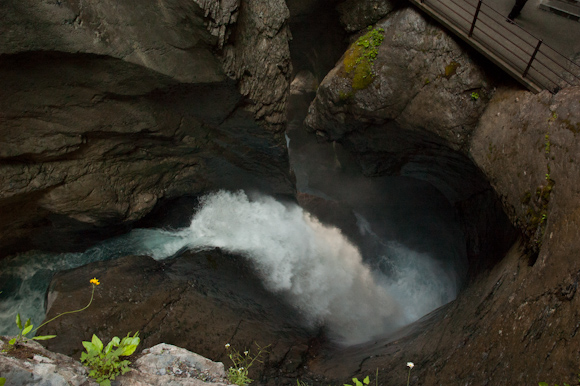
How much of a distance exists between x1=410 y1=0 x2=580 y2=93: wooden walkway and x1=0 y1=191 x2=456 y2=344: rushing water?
5.84 metres

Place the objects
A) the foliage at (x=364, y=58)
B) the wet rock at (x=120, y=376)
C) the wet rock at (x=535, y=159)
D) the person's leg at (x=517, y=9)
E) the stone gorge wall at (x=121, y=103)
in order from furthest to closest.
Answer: the foliage at (x=364, y=58), the person's leg at (x=517, y=9), the stone gorge wall at (x=121, y=103), the wet rock at (x=535, y=159), the wet rock at (x=120, y=376)

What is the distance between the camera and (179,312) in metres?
6.76

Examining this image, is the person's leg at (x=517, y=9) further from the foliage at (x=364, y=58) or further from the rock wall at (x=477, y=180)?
the foliage at (x=364, y=58)

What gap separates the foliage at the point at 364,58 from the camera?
7426mm

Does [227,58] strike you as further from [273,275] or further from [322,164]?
[322,164]

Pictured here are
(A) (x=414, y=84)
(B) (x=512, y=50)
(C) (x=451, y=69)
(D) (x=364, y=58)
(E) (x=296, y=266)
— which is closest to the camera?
(B) (x=512, y=50)

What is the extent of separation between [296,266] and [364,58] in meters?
5.49

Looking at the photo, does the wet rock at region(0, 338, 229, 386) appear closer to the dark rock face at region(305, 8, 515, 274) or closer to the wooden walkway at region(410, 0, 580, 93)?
the dark rock face at region(305, 8, 515, 274)

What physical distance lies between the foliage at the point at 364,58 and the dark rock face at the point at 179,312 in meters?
5.27

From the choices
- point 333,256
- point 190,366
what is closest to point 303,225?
point 333,256

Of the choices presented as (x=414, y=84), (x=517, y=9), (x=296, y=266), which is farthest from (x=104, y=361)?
(x=517, y=9)

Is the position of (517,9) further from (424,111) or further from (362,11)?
(362,11)

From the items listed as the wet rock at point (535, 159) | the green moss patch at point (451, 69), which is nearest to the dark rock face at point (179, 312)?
the wet rock at point (535, 159)

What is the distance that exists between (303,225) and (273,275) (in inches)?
109
